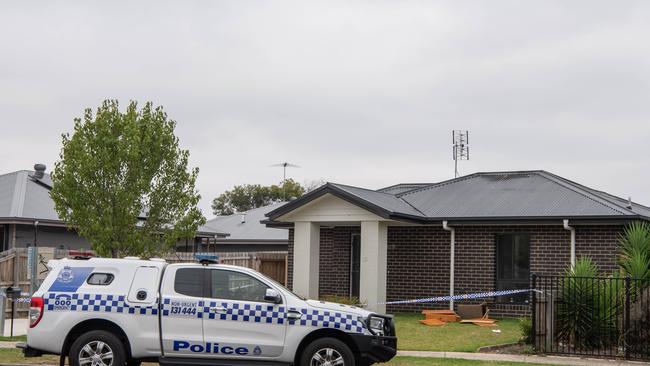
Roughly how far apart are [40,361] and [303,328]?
461 centimetres

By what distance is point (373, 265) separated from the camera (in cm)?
2133

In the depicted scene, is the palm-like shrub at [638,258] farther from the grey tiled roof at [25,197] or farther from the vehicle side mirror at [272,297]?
the grey tiled roof at [25,197]

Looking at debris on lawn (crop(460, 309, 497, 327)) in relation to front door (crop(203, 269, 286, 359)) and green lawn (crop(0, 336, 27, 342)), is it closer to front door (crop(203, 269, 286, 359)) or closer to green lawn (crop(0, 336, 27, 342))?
front door (crop(203, 269, 286, 359))

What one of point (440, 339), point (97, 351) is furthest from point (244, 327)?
point (440, 339)

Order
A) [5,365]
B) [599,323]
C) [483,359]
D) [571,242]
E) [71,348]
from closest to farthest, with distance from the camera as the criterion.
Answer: [71,348] → [5,365] → [483,359] → [599,323] → [571,242]

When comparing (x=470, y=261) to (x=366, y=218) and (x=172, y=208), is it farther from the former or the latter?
(x=172, y=208)

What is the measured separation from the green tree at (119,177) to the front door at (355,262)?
851cm

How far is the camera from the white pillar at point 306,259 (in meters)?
22.2

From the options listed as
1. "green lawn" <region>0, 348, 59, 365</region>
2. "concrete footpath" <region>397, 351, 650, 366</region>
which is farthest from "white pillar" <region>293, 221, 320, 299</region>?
"green lawn" <region>0, 348, 59, 365</region>

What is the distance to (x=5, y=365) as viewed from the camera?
12453mm

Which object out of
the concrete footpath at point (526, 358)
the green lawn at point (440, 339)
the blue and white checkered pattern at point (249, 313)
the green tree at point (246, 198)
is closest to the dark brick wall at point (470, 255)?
the green lawn at point (440, 339)

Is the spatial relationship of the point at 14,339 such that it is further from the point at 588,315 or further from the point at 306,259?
the point at 588,315

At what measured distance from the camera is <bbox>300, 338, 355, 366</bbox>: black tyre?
36.4 ft

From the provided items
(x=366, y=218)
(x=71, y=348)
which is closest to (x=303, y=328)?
(x=71, y=348)
